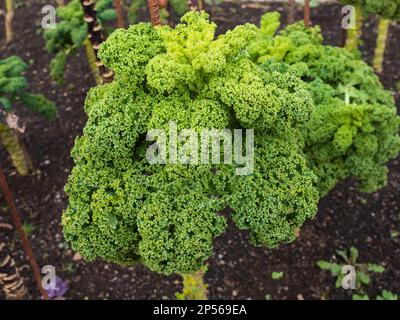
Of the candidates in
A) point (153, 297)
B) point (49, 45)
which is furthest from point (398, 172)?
point (49, 45)

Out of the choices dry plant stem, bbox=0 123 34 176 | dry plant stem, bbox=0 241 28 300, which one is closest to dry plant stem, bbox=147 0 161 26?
dry plant stem, bbox=0 241 28 300

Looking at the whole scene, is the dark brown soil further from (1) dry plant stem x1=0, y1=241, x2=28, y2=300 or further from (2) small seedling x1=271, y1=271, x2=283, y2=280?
(1) dry plant stem x1=0, y1=241, x2=28, y2=300

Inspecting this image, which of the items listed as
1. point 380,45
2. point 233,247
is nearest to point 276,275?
Result: point 233,247

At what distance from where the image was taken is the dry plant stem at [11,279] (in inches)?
175

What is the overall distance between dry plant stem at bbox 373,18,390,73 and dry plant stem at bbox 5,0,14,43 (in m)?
5.25

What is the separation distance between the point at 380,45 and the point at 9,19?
5410 millimetres

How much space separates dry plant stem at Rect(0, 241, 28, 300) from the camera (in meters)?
4.44

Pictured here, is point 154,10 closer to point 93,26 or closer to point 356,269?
point 93,26

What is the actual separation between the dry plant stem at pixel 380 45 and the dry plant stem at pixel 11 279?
518 centimetres

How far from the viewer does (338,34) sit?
7.48 meters

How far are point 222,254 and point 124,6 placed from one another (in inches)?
184

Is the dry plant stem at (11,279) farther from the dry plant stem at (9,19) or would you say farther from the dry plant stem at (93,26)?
the dry plant stem at (9,19)

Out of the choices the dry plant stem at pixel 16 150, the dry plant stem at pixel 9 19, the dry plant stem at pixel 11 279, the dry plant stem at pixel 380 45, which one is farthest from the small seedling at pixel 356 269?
the dry plant stem at pixel 9 19

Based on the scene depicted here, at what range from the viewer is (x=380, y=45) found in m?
6.66
